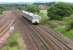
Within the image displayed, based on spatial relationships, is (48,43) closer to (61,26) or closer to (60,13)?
(61,26)

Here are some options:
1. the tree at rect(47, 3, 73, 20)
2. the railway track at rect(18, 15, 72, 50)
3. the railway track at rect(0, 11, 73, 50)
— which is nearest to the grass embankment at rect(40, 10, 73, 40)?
the railway track at rect(0, 11, 73, 50)

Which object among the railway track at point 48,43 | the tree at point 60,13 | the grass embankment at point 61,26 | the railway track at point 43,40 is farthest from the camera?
the tree at point 60,13

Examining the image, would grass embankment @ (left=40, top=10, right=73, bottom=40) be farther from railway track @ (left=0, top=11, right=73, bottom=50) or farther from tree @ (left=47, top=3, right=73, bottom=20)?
tree @ (left=47, top=3, right=73, bottom=20)

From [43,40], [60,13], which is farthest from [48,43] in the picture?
[60,13]

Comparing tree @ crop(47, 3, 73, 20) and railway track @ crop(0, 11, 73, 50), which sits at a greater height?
railway track @ crop(0, 11, 73, 50)

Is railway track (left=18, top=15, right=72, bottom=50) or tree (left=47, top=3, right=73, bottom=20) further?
tree (left=47, top=3, right=73, bottom=20)

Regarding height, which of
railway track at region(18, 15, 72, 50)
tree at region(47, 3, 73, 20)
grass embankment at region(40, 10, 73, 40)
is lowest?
tree at region(47, 3, 73, 20)

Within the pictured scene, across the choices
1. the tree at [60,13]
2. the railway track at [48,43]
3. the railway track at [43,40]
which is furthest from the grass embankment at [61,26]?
the tree at [60,13]

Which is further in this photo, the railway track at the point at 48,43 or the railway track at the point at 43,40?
the railway track at the point at 43,40

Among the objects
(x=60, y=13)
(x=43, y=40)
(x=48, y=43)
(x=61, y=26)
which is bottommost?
(x=60, y=13)

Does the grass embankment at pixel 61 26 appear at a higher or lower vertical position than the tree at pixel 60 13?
higher

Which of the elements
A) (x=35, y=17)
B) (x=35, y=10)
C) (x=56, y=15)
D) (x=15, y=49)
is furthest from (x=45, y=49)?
(x=35, y=10)

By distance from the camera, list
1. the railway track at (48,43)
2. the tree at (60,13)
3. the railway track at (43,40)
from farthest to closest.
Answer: the tree at (60,13), the railway track at (43,40), the railway track at (48,43)

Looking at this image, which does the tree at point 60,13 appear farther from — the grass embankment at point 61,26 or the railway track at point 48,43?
the railway track at point 48,43
